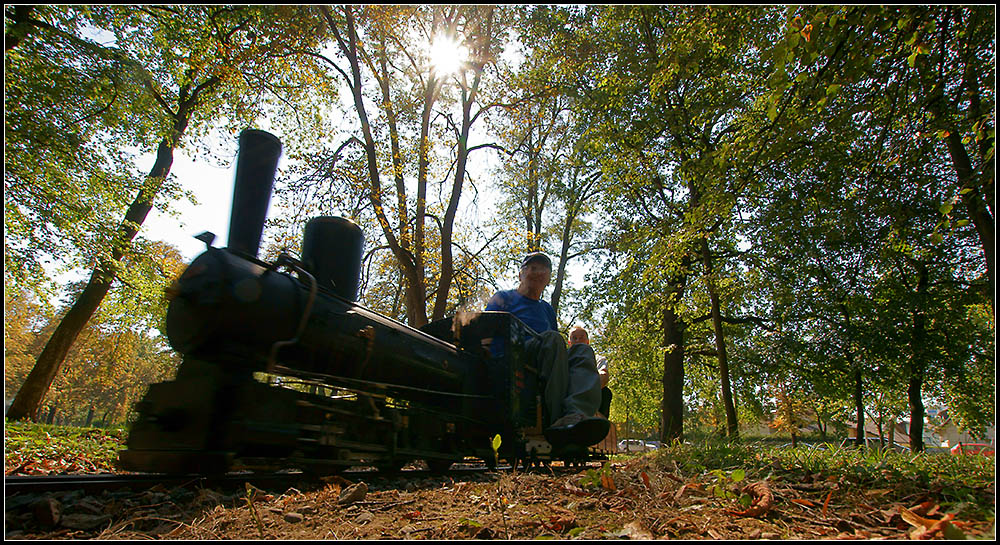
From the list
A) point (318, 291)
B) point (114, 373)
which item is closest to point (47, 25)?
point (318, 291)

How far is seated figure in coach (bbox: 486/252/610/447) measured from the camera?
446cm

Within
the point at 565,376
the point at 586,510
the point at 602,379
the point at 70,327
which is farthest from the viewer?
the point at 70,327

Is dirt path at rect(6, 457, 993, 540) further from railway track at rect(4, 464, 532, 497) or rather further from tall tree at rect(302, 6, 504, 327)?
tall tree at rect(302, 6, 504, 327)

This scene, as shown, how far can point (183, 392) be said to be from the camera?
3277mm

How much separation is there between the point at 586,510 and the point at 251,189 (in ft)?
11.2

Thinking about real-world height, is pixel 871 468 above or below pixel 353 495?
above

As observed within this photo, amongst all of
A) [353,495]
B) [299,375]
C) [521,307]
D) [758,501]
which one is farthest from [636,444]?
[353,495]

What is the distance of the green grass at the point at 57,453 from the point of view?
4.64m

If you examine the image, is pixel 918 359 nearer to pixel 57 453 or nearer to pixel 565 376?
pixel 565 376

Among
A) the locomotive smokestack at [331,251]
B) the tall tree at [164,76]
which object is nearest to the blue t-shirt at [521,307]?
the locomotive smokestack at [331,251]

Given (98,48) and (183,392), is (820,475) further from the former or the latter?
(98,48)

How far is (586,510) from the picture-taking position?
2.28m

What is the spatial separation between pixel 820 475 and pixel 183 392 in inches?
165

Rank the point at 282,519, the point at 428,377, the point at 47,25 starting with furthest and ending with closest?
the point at 47,25, the point at 428,377, the point at 282,519
